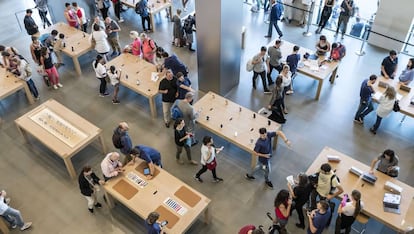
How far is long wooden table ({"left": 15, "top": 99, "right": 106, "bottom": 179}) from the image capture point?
26.4ft

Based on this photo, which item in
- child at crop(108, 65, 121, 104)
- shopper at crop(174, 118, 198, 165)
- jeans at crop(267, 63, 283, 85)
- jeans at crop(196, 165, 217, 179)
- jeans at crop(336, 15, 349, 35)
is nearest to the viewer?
shopper at crop(174, 118, 198, 165)

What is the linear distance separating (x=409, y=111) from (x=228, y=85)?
169 inches

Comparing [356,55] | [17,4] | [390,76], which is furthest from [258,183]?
[17,4]

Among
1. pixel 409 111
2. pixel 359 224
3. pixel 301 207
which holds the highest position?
pixel 409 111

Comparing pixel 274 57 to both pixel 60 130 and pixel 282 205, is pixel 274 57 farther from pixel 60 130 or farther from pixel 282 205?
pixel 60 130

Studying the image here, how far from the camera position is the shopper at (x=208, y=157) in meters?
7.19

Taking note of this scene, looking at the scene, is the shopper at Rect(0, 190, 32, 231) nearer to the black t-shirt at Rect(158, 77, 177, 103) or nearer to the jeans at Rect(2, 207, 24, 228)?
the jeans at Rect(2, 207, 24, 228)

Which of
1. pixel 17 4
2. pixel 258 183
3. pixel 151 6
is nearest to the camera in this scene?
pixel 258 183

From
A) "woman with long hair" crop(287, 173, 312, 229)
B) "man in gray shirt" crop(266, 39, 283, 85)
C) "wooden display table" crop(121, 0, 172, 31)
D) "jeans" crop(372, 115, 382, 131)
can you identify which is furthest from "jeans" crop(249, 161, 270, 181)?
"wooden display table" crop(121, 0, 172, 31)

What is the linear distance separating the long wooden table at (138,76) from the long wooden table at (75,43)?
1.14 metres

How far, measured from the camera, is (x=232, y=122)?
8.41 meters

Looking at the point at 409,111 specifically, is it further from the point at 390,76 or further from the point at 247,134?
the point at 247,134

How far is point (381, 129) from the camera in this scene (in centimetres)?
926

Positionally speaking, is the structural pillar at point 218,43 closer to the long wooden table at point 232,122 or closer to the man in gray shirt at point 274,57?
the man in gray shirt at point 274,57
